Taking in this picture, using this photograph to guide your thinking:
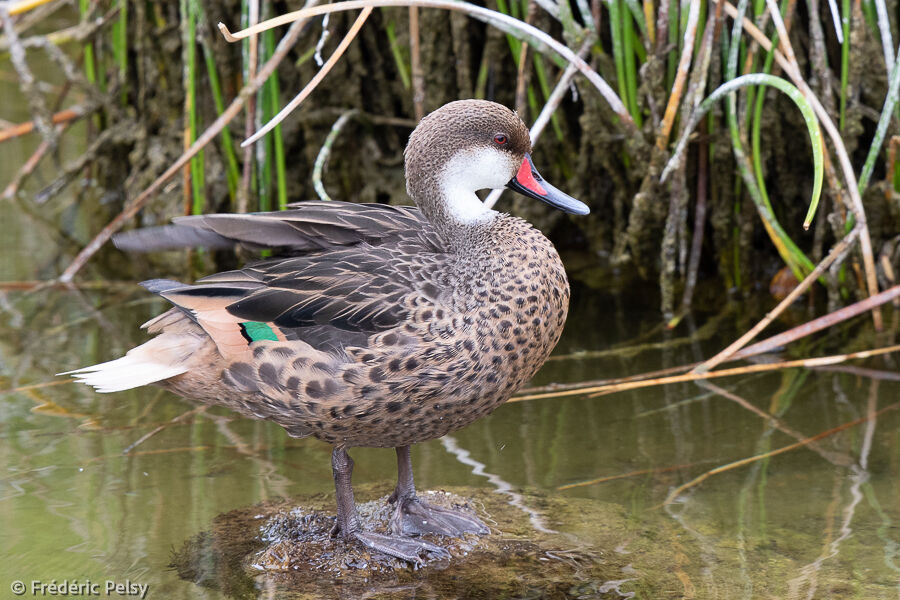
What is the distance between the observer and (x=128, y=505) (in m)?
3.18

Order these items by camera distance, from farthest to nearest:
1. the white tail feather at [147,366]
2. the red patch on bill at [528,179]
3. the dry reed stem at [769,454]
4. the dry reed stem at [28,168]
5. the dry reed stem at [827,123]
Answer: the dry reed stem at [28,168]
the dry reed stem at [827,123]
the dry reed stem at [769,454]
the red patch on bill at [528,179]
the white tail feather at [147,366]

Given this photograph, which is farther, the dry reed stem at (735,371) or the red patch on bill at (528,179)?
the dry reed stem at (735,371)

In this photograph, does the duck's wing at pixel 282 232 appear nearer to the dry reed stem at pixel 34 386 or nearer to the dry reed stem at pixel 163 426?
the dry reed stem at pixel 163 426

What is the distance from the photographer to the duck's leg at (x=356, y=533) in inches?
114

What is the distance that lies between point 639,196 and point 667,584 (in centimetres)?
184

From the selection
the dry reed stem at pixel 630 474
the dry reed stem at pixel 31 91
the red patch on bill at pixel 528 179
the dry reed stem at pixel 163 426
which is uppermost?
the dry reed stem at pixel 31 91

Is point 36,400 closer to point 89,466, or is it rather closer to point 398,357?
point 89,466

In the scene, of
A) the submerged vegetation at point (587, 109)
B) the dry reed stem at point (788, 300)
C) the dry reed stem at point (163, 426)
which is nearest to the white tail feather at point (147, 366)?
the dry reed stem at point (163, 426)

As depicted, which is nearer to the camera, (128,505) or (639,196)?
(128,505)

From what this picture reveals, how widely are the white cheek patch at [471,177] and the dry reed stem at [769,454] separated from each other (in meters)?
1.06

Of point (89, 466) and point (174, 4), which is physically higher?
point (174, 4)

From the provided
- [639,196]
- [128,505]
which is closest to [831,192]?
[639,196]

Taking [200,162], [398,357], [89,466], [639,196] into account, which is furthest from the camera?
[200,162]

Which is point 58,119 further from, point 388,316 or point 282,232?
point 388,316
